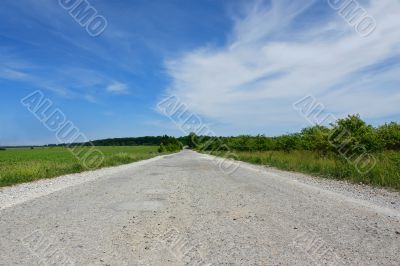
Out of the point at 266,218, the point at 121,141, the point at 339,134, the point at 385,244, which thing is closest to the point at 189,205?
the point at 266,218

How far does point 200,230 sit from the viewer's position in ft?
20.8

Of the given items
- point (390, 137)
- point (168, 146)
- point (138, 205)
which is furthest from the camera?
point (168, 146)

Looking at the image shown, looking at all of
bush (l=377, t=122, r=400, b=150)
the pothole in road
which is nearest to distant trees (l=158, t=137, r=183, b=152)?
bush (l=377, t=122, r=400, b=150)

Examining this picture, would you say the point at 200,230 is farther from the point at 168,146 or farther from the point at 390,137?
the point at 168,146

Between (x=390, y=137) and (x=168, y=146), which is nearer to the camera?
(x=390, y=137)

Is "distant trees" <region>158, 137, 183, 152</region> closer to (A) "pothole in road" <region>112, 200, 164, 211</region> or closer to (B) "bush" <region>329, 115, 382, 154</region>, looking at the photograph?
(B) "bush" <region>329, 115, 382, 154</region>

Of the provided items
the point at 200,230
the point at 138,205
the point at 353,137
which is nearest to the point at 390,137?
the point at 353,137

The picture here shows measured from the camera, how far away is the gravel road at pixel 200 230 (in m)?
4.91

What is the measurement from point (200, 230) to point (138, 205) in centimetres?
→ 287

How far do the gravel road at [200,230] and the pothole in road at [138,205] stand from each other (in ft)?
0.07

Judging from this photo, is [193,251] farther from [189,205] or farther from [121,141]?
[121,141]

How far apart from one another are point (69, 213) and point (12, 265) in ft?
10.9

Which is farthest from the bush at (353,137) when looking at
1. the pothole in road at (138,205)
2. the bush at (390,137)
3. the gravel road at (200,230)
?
the pothole in road at (138,205)

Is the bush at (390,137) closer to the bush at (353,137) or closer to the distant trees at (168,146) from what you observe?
the bush at (353,137)
